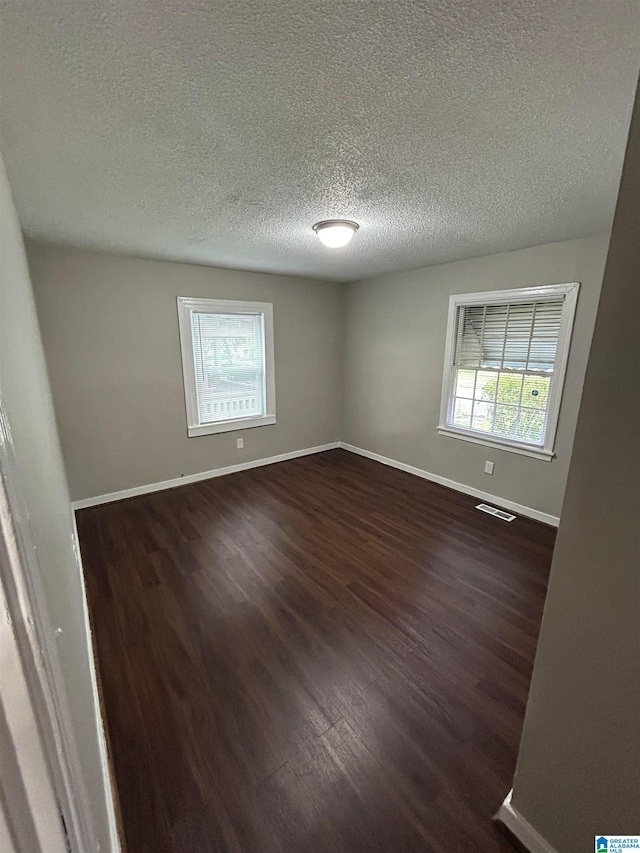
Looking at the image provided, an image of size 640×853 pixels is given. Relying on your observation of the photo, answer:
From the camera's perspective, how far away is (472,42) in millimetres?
952

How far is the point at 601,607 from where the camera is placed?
2.96ft

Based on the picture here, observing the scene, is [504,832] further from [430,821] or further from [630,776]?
[630,776]

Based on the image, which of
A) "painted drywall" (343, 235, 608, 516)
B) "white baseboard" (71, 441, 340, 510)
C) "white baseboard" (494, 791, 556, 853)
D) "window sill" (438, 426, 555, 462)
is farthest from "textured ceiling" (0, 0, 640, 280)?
"white baseboard" (71, 441, 340, 510)

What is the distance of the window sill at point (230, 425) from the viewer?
4.02 m

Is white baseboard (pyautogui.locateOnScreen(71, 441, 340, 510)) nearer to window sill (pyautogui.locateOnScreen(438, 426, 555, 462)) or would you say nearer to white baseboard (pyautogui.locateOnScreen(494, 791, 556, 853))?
window sill (pyautogui.locateOnScreen(438, 426, 555, 462))

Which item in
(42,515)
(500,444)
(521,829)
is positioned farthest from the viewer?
(500,444)

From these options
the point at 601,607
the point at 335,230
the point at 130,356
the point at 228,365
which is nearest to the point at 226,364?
the point at 228,365

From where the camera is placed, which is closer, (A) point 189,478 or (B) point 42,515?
(B) point 42,515

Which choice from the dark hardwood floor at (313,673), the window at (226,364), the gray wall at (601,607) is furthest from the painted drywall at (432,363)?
the gray wall at (601,607)

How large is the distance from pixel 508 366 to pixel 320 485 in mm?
2293

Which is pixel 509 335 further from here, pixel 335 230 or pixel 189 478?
pixel 189 478

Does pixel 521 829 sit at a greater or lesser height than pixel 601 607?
lesser

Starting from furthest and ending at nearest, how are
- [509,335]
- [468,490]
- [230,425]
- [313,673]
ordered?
→ [230,425]
[468,490]
[509,335]
[313,673]

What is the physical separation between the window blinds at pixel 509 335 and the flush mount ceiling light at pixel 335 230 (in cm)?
173
